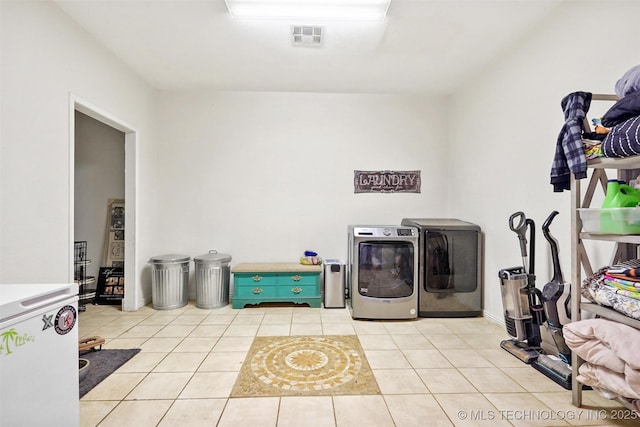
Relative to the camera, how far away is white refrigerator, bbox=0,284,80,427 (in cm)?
107

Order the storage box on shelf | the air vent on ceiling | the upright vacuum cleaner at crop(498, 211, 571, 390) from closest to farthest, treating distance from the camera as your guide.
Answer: the storage box on shelf < the upright vacuum cleaner at crop(498, 211, 571, 390) < the air vent on ceiling

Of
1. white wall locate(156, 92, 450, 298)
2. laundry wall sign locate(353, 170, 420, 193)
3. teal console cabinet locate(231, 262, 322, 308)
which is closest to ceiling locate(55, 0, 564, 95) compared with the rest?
white wall locate(156, 92, 450, 298)

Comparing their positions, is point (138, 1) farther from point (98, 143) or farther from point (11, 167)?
point (98, 143)

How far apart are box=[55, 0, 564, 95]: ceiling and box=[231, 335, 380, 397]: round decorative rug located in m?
2.65

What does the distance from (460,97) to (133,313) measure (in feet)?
15.2

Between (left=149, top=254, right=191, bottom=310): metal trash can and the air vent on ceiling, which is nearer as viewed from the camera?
the air vent on ceiling

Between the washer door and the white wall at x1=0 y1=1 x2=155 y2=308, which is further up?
the white wall at x1=0 y1=1 x2=155 y2=308

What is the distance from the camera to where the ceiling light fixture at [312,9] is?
7.34 feet

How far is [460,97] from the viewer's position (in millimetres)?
3881

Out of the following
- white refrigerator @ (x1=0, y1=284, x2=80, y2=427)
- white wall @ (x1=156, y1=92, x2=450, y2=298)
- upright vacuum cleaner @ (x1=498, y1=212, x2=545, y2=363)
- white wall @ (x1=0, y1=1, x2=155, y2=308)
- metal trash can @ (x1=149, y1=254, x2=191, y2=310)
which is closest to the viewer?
white refrigerator @ (x1=0, y1=284, x2=80, y2=427)

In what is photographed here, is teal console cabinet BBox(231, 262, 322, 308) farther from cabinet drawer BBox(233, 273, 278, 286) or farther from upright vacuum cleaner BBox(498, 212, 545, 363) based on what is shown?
upright vacuum cleaner BBox(498, 212, 545, 363)

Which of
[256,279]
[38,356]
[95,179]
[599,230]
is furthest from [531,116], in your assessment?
[95,179]

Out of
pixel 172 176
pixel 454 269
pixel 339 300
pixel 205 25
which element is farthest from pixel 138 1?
pixel 454 269

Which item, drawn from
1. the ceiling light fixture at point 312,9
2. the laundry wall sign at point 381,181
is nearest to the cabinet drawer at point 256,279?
the laundry wall sign at point 381,181
